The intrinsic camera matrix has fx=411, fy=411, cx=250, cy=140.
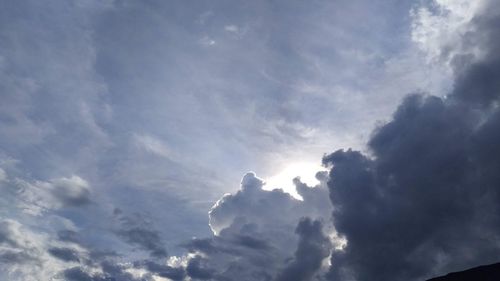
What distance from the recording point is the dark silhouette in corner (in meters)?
93.2

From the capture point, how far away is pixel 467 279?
96.6 m

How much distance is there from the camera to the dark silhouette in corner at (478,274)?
3671 inches

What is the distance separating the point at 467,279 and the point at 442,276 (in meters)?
7.69

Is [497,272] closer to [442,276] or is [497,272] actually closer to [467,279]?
[467,279]

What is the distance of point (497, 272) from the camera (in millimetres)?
93625

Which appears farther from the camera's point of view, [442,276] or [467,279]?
[442,276]

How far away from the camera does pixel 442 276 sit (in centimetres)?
10362

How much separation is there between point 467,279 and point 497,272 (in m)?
6.58

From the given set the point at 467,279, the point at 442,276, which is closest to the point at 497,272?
the point at 467,279

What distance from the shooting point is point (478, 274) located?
3784 inches

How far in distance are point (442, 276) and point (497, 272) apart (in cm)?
1340

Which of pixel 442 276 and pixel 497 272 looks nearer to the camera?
pixel 497 272
